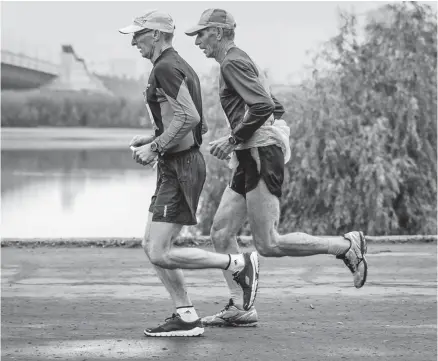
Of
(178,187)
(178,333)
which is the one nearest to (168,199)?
(178,187)

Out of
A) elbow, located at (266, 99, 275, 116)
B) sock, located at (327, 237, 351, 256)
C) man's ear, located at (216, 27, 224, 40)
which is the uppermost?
man's ear, located at (216, 27, 224, 40)

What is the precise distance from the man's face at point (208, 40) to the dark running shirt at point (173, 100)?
0.27m

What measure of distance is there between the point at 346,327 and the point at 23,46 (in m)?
11.3

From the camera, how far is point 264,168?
7.61 meters

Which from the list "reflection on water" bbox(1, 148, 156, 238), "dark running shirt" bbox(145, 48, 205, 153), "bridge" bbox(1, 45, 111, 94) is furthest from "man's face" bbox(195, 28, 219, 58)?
"bridge" bbox(1, 45, 111, 94)

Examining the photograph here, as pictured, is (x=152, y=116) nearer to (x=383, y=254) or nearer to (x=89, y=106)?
(x=383, y=254)

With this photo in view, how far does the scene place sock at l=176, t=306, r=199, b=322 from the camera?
24.4 feet

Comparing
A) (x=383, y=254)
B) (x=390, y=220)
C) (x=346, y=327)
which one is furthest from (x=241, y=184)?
(x=390, y=220)

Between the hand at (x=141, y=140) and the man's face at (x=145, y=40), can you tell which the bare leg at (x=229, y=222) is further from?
the man's face at (x=145, y=40)

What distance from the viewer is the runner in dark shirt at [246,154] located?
7.39 meters

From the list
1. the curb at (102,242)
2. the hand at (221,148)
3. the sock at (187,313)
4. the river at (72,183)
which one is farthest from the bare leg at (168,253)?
the river at (72,183)

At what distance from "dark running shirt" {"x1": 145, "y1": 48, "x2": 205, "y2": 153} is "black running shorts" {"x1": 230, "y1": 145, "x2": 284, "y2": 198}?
0.40 metres

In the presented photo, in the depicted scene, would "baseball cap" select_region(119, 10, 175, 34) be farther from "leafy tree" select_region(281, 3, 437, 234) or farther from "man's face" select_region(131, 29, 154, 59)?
"leafy tree" select_region(281, 3, 437, 234)

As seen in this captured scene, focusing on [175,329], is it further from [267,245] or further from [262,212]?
[262,212]
